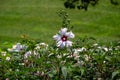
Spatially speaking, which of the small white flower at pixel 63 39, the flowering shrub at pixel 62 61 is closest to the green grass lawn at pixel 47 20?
the flowering shrub at pixel 62 61

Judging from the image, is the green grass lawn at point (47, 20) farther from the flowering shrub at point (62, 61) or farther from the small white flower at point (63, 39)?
the small white flower at point (63, 39)

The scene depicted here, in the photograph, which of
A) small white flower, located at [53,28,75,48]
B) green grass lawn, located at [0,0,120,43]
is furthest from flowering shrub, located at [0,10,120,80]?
green grass lawn, located at [0,0,120,43]

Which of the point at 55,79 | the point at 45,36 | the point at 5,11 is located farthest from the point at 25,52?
the point at 5,11

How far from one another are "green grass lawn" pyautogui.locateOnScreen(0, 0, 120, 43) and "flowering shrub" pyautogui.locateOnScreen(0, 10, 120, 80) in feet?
82.3

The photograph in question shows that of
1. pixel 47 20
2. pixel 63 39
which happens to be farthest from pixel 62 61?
pixel 47 20

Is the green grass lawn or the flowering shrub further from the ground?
the flowering shrub

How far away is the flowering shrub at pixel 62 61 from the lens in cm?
585

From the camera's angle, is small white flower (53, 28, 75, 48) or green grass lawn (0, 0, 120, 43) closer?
small white flower (53, 28, 75, 48)

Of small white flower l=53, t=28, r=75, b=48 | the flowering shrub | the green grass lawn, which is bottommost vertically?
the green grass lawn

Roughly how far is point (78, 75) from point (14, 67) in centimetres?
128

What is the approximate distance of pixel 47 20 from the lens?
127ft

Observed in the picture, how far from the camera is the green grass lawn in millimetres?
34312

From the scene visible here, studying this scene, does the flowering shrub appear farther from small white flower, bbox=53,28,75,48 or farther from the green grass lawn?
the green grass lawn

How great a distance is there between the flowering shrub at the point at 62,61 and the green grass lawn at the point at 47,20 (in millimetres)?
25073
